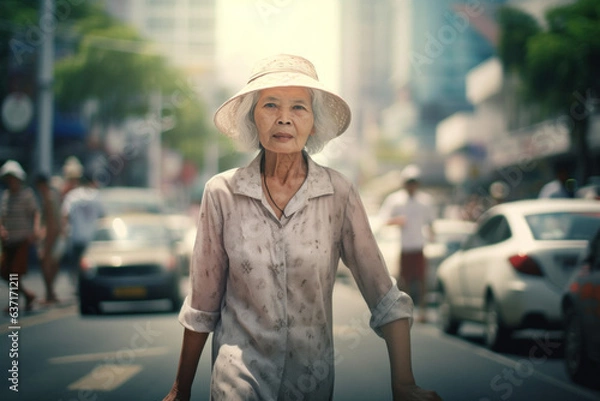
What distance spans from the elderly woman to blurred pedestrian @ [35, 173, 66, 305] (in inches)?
467

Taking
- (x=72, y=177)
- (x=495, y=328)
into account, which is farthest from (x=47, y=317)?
(x=495, y=328)

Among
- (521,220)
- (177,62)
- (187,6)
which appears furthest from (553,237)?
(187,6)

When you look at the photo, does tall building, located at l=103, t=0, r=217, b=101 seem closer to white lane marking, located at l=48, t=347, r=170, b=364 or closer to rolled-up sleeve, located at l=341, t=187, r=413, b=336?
white lane marking, located at l=48, t=347, r=170, b=364

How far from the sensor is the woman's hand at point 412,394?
3.06 meters

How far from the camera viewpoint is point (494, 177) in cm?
4931

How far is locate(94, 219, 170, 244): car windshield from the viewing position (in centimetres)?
1512

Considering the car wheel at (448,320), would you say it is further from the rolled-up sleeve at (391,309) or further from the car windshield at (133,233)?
the rolled-up sleeve at (391,309)

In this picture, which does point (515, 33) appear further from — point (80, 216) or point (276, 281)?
point (276, 281)

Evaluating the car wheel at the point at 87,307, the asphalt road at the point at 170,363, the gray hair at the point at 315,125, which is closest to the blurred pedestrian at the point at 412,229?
the asphalt road at the point at 170,363

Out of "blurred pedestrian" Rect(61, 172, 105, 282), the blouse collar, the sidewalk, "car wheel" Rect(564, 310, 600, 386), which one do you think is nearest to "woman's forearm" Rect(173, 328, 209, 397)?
the blouse collar

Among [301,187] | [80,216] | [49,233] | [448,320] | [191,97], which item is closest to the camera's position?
[301,187]

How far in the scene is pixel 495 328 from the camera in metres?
10.2

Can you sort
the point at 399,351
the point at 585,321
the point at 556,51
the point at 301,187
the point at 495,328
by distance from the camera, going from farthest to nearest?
the point at 556,51 → the point at 495,328 → the point at 585,321 → the point at 301,187 → the point at 399,351

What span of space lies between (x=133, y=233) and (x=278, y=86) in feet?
40.4
